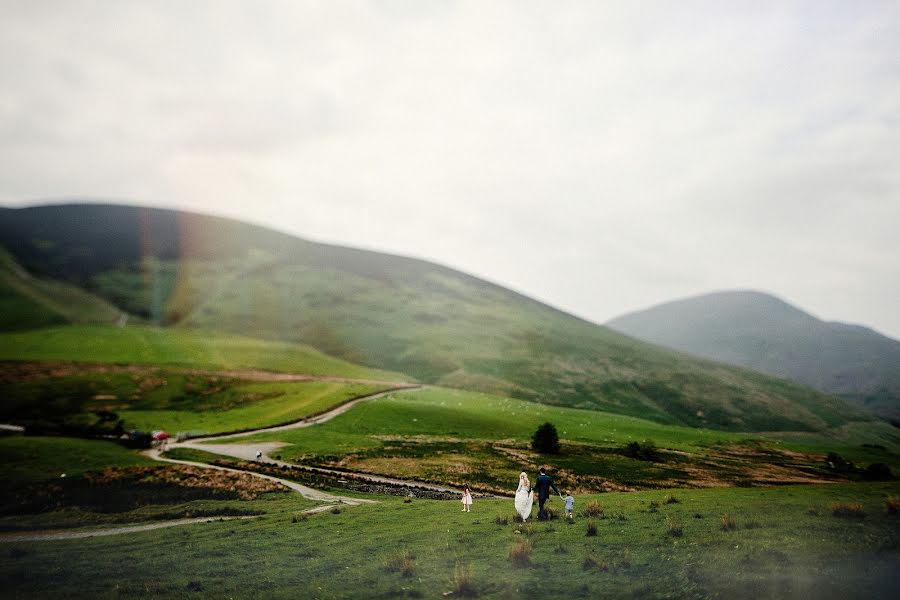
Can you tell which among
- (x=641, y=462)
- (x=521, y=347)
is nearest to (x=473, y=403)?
(x=641, y=462)

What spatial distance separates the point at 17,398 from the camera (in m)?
86.4

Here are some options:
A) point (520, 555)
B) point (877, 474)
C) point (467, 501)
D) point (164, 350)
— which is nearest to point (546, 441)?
point (467, 501)

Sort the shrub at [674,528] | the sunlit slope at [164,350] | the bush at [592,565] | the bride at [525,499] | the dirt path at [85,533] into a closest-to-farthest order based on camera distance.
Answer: the bush at [592,565]
the shrub at [674,528]
the bride at [525,499]
the dirt path at [85,533]
the sunlit slope at [164,350]

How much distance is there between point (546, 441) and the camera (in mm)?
60906

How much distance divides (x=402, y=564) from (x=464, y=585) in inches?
146

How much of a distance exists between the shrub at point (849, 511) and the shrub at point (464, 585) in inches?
742

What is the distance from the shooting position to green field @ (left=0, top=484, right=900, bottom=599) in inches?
675

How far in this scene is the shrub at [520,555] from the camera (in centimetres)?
1964

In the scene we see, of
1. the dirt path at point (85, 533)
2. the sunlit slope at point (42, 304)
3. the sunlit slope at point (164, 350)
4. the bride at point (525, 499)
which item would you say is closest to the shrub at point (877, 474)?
the bride at point (525, 499)

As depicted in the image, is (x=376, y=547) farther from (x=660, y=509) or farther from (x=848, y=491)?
(x=848, y=491)

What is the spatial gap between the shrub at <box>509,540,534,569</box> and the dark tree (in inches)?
1613

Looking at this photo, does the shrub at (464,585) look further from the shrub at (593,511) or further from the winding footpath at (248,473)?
the winding footpath at (248,473)

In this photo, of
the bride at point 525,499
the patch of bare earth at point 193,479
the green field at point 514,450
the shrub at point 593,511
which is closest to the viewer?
the bride at point 525,499

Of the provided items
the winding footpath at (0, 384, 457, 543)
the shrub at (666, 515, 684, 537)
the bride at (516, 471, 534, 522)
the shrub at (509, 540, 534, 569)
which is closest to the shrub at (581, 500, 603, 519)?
the bride at (516, 471, 534, 522)
